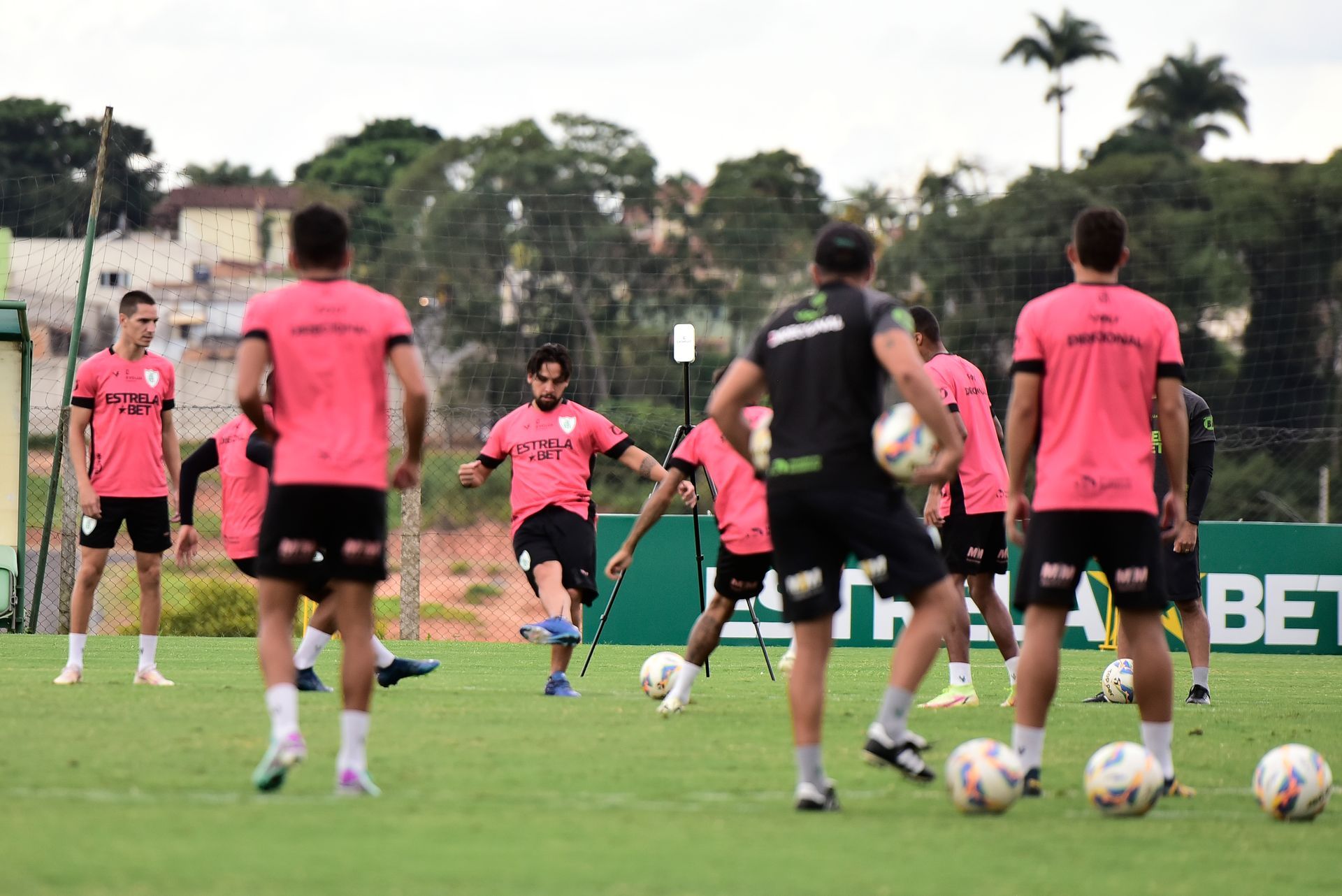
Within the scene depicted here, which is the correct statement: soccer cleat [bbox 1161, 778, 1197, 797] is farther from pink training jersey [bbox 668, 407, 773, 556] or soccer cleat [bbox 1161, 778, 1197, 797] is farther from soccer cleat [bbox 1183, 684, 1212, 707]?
soccer cleat [bbox 1183, 684, 1212, 707]

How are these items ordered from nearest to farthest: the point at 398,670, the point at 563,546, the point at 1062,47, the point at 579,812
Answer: the point at 579,812, the point at 398,670, the point at 563,546, the point at 1062,47

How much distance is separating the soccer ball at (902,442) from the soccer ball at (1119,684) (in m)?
5.22

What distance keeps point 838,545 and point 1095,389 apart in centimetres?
105

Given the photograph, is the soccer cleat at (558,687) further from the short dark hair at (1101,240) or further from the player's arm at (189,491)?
the short dark hair at (1101,240)

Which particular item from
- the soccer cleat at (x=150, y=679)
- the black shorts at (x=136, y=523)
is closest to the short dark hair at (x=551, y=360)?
the black shorts at (x=136, y=523)

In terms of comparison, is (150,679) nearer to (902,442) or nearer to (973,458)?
(973,458)

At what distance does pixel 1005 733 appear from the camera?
326 inches

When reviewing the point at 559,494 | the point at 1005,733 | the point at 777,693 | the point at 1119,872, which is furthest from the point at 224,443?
the point at 1119,872

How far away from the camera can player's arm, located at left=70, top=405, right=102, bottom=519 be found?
32.8ft

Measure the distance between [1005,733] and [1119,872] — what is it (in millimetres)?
3472

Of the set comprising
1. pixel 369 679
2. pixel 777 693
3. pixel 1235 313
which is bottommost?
pixel 777 693

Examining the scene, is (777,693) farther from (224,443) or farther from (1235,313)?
(1235,313)

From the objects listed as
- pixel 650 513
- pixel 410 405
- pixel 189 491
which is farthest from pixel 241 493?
pixel 410 405

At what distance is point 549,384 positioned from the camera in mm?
10273
